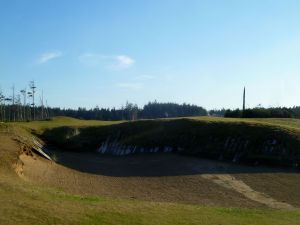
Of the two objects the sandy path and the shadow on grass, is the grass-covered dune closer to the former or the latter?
the shadow on grass

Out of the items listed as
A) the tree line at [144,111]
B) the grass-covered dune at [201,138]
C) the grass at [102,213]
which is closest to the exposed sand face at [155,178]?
the grass-covered dune at [201,138]

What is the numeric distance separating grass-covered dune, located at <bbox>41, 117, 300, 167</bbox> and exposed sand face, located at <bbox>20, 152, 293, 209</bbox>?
7.46 ft

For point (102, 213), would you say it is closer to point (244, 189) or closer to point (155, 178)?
point (244, 189)

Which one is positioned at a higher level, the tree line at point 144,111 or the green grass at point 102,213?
the tree line at point 144,111

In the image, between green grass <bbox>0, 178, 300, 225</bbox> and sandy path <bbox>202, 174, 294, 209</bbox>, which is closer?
green grass <bbox>0, 178, 300, 225</bbox>

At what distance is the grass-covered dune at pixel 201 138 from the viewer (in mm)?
37969

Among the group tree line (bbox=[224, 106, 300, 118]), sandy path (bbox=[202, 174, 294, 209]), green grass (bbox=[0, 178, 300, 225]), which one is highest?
tree line (bbox=[224, 106, 300, 118])

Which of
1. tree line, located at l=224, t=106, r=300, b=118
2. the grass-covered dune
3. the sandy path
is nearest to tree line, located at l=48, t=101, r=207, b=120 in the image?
tree line, located at l=224, t=106, r=300, b=118

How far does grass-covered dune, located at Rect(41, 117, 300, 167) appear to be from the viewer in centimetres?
3797

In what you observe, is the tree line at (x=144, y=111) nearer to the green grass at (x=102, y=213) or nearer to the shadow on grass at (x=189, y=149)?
the shadow on grass at (x=189, y=149)

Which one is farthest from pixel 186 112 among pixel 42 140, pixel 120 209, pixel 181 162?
pixel 120 209

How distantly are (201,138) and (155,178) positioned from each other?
1038 centimetres

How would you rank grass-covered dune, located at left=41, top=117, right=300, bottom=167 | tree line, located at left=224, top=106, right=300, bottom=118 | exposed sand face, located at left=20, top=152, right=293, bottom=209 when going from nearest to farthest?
Result: exposed sand face, located at left=20, top=152, right=293, bottom=209, grass-covered dune, located at left=41, top=117, right=300, bottom=167, tree line, located at left=224, top=106, right=300, bottom=118

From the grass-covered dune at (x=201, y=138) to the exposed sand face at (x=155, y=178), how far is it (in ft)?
7.46
